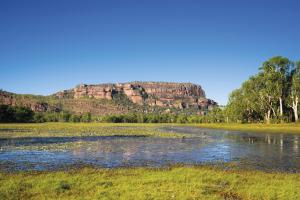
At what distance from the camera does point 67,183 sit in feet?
58.6

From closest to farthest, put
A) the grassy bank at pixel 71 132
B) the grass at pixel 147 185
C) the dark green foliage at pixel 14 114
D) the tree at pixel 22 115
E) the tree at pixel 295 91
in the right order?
the grass at pixel 147 185 → the grassy bank at pixel 71 132 → the tree at pixel 295 91 → the dark green foliage at pixel 14 114 → the tree at pixel 22 115

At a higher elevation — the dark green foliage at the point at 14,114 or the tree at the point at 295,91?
the tree at the point at 295,91

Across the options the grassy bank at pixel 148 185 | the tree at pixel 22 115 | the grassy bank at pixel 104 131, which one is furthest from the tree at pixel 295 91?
the tree at pixel 22 115

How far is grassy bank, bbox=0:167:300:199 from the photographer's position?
15430 millimetres

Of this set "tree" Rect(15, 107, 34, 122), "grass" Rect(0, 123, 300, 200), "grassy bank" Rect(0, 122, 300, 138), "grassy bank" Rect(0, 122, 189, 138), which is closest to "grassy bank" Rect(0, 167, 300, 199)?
"grass" Rect(0, 123, 300, 200)

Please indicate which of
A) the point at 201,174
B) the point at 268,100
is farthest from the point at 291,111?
the point at 201,174

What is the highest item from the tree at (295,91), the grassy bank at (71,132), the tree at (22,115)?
the tree at (295,91)

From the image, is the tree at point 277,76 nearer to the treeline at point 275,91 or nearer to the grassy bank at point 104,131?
the treeline at point 275,91

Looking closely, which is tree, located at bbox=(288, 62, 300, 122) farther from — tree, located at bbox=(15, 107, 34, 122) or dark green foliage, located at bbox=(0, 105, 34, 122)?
tree, located at bbox=(15, 107, 34, 122)

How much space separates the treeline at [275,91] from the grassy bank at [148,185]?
83.5 m

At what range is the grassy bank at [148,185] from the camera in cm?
1543

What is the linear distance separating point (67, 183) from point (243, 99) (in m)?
112

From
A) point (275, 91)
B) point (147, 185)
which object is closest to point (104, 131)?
point (275, 91)

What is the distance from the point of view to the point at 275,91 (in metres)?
101
